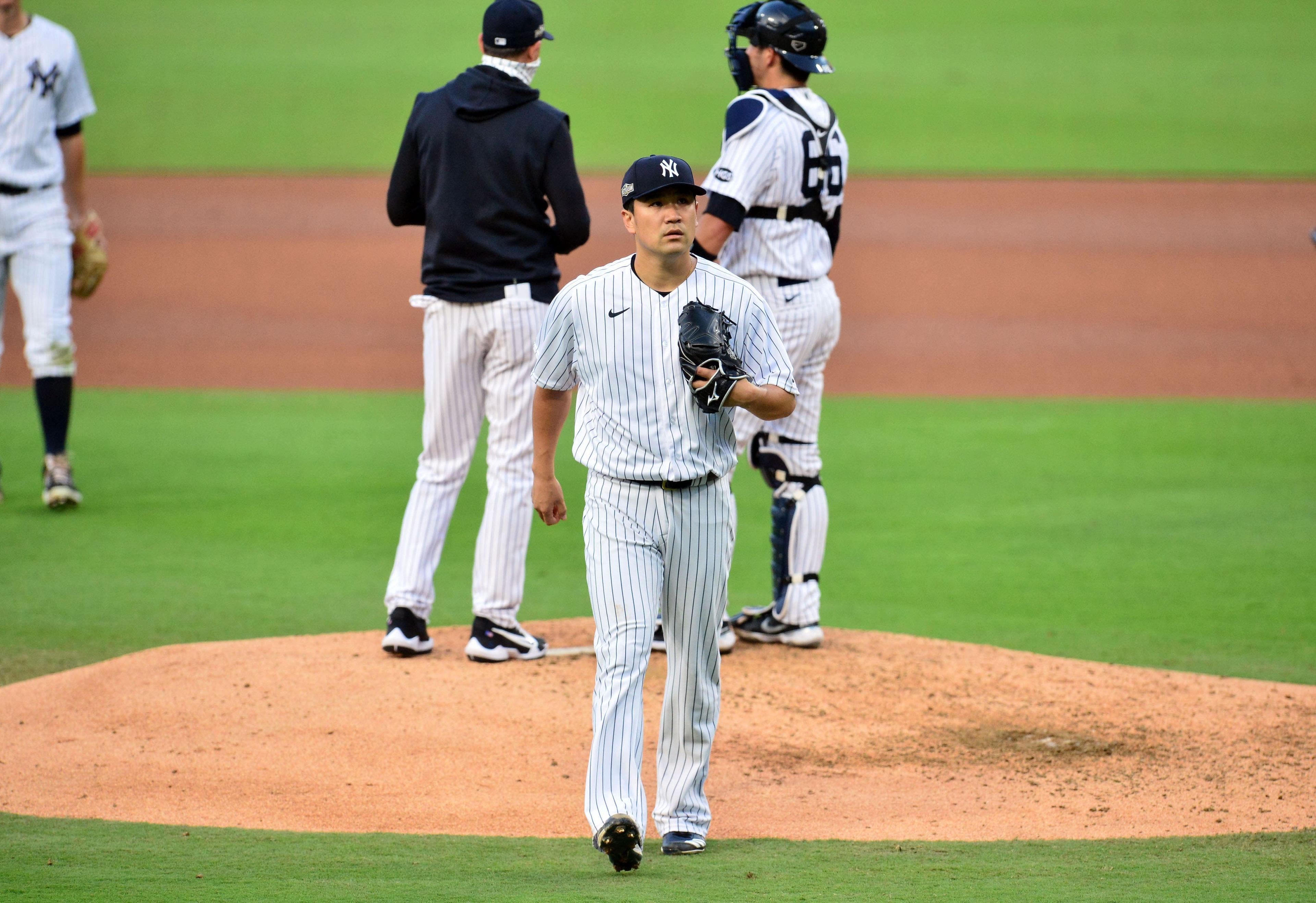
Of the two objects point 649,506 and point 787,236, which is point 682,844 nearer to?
point 649,506

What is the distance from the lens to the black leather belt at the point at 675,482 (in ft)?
12.6

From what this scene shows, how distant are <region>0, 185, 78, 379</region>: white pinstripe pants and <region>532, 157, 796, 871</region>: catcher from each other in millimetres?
4833

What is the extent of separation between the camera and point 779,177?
562 cm

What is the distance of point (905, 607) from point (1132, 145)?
963 inches

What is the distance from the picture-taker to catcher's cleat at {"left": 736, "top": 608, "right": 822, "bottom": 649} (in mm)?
5824

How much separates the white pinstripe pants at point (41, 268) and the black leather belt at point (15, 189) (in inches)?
0.5

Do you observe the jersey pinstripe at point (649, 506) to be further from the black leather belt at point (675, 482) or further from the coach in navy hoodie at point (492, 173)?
the coach in navy hoodie at point (492, 173)

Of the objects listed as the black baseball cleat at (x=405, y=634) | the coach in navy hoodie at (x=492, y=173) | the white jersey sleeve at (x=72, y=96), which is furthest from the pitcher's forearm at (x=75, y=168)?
the black baseball cleat at (x=405, y=634)

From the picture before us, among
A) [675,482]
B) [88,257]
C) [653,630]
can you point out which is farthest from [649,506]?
[88,257]

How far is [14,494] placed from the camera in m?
8.56

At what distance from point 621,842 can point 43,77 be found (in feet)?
19.3

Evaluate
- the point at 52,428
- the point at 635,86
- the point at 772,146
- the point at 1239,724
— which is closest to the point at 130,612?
A: the point at 52,428

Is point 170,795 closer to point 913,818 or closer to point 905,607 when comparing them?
point 913,818

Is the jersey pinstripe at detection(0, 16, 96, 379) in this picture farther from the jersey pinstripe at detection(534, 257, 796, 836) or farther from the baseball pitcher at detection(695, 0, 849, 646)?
the jersey pinstripe at detection(534, 257, 796, 836)
